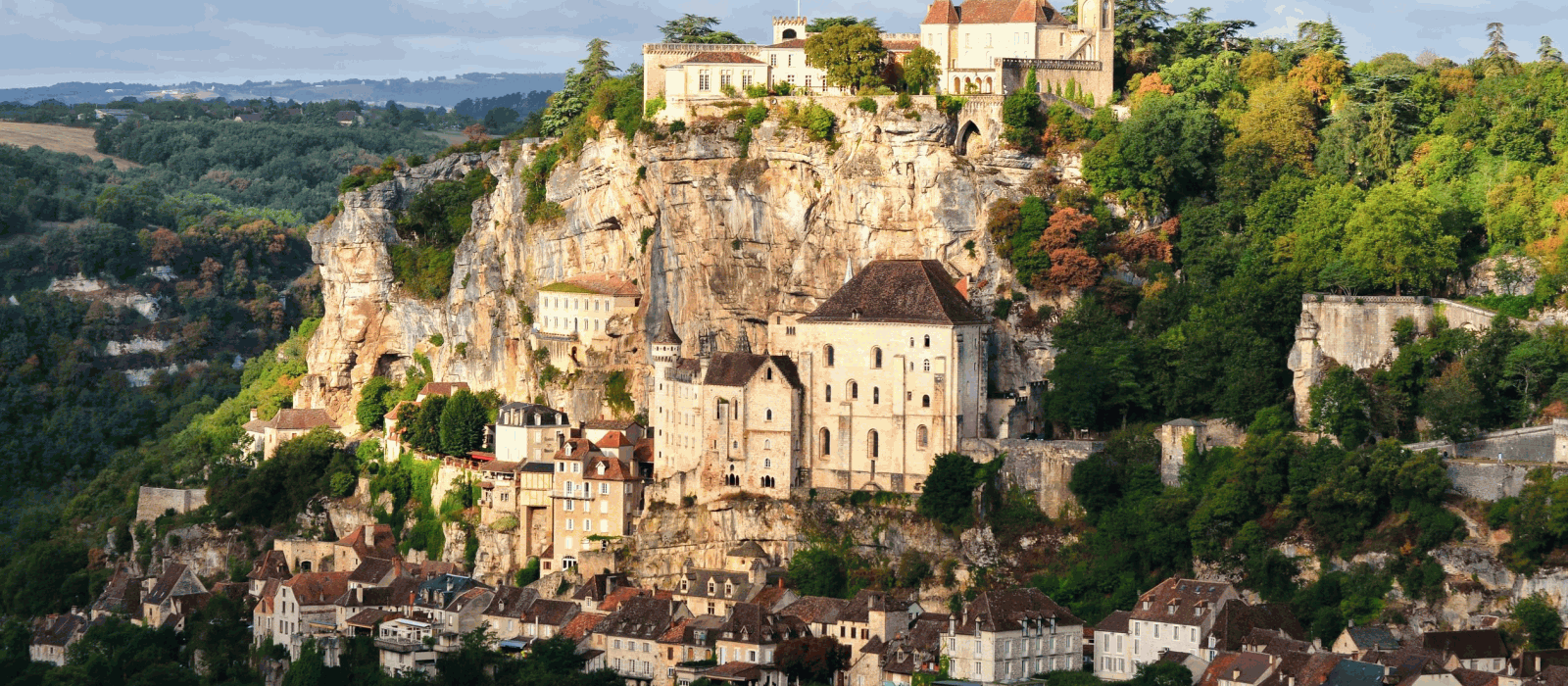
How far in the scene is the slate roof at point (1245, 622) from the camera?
74.1 metres

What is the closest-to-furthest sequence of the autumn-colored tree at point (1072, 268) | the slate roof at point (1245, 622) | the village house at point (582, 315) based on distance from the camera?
1. the slate roof at point (1245, 622)
2. the autumn-colored tree at point (1072, 268)
3. the village house at point (582, 315)

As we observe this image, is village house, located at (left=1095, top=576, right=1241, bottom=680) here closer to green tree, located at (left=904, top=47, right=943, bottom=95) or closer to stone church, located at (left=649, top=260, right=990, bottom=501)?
stone church, located at (left=649, top=260, right=990, bottom=501)

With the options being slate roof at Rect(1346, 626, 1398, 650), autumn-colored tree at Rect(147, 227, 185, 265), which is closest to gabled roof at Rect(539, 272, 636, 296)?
slate roof at Rect(1346, 626, 1398, 650)

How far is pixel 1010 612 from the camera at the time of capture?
252 feet

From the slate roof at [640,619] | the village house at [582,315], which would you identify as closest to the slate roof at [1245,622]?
the slate roof at [640,619]

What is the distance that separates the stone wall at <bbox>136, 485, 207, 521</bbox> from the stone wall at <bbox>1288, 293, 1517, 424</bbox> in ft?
173

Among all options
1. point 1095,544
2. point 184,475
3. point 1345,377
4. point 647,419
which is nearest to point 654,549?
point 647,419

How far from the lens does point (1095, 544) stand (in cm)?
8138

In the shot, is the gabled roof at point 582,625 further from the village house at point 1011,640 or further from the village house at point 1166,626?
the village house at point 1166,626

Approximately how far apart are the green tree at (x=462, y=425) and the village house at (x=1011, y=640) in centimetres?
2911

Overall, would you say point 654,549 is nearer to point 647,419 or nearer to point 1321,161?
point 647,419

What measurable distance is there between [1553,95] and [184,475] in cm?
6253

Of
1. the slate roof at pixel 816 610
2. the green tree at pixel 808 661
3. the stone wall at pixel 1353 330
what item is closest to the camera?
the green tree at pixel 808 661

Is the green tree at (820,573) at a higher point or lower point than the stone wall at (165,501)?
higher
